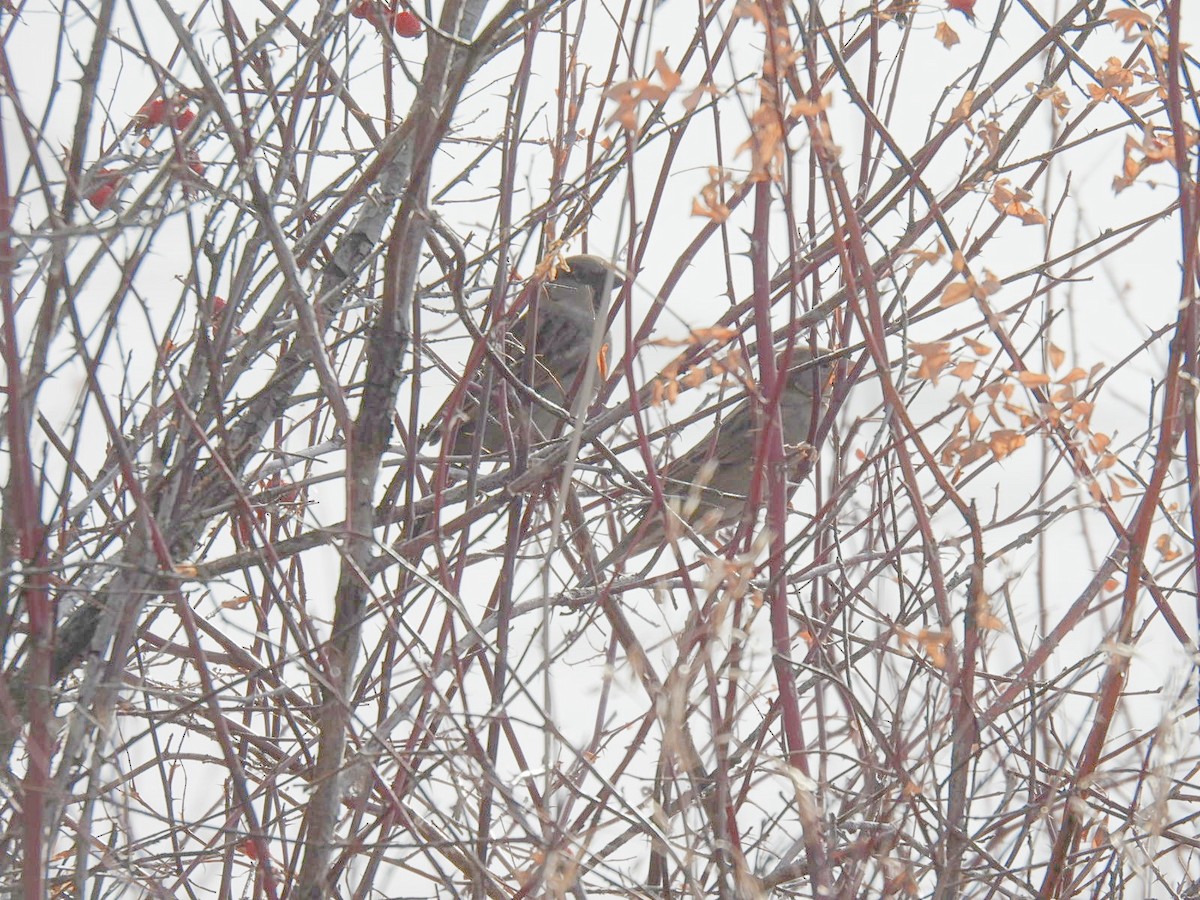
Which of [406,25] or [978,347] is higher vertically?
[406,25]

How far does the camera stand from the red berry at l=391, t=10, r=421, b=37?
9.69 feet

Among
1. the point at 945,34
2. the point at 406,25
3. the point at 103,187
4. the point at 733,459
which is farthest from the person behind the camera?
the point at 733,459

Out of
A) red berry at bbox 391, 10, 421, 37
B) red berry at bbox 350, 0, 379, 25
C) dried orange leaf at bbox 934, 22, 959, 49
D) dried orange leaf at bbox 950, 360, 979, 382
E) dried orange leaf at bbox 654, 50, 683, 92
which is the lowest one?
dried orange leaf at bbox 950, 360, 979, 382

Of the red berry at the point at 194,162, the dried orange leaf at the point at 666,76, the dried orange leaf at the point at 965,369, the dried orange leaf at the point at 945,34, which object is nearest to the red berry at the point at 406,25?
the red berry at the point at 194,162

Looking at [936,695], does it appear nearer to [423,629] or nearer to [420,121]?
[423,629]

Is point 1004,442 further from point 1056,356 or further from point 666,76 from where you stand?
point 666,76

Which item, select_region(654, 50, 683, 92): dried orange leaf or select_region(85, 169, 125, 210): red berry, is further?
select_region(85, 169, 125, 210): red berry

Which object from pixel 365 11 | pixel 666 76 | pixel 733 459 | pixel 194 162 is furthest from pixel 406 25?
pixel 733 459

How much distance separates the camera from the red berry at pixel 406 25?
2.95 m

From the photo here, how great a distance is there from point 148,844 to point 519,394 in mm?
1071

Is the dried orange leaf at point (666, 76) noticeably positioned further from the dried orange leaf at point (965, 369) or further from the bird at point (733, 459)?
the bird at point (733, 459)

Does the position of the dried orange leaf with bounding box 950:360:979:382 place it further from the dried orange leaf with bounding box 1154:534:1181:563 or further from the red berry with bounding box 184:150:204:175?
the red berry with bounding box 184:150:204:175

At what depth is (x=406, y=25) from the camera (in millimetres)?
3010

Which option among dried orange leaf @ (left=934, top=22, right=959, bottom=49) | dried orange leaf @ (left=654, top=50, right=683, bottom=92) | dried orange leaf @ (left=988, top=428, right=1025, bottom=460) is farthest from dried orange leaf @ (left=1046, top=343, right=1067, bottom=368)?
dried orange leaf @ (left=934, top=22, right=959, bottom=49)
